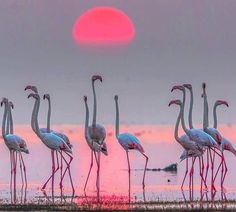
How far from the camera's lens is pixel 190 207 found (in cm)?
2777

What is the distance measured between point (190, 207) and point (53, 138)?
9.71 m

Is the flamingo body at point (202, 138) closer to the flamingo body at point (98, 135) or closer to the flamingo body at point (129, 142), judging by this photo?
the flamingo body at point (129, 142)

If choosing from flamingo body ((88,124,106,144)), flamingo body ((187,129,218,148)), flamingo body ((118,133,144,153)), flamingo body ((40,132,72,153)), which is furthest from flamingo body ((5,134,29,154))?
flamingo body ((187,129,218,148))

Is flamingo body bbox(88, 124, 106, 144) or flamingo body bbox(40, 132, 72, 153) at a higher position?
flamingo body bbox(88, 124, 106, 144)

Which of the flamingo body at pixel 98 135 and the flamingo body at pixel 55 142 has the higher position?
the flamingo body at pixel 98 135

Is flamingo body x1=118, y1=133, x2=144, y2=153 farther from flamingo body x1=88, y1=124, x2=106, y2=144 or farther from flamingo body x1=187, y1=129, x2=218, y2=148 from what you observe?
flamingo body x1=187, y1=129, x2=218, y2=148

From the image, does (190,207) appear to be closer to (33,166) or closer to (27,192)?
(27,192)

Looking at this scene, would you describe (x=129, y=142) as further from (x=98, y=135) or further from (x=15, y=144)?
(x=15, y=144)

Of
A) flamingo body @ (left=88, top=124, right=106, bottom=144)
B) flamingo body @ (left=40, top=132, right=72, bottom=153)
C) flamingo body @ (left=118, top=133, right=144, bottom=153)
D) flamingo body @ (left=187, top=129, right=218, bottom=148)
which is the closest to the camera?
flamingo body @ (left=187, top=129, right=218, bottom=148)

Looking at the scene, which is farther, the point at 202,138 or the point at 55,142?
the point at 55,142

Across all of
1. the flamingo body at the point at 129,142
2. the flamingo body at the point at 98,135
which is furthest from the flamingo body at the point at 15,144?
the flamingo body at the point at 129,142

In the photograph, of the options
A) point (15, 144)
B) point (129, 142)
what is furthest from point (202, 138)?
point (15, 144)

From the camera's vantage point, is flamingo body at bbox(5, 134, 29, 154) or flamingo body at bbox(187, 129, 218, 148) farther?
flamingo body at bbox(5, 134, 29, 154)

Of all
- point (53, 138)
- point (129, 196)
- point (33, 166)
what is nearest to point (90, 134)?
point (53, 138)
